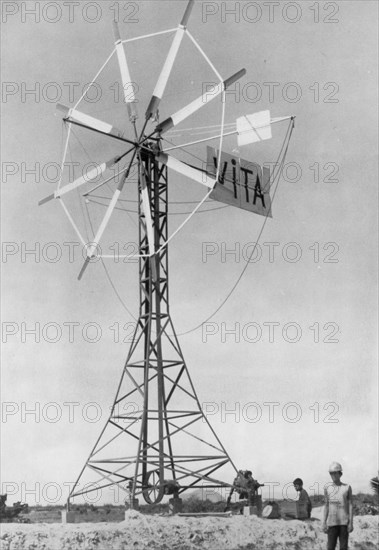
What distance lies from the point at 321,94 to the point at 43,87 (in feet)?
23.2

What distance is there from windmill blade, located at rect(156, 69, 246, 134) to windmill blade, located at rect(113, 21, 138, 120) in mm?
826

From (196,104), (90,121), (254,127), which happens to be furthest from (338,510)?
(90,121)

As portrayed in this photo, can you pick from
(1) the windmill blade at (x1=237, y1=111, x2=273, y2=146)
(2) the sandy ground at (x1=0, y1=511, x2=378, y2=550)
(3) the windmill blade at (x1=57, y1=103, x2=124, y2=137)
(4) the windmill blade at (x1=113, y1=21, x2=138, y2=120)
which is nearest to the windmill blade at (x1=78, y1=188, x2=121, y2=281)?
(3) the windmill blade at (x1=57, y1=103, x2=124, y2=137)

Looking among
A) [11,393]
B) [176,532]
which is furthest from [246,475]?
[11,393]

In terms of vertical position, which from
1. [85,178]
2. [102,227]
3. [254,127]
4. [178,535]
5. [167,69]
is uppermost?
[167,69]

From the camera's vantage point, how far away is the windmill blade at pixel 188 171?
57.0 feet

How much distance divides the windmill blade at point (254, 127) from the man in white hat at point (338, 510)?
9.87m

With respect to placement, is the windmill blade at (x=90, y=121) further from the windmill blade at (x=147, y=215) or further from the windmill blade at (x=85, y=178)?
the windmill blade at (x=147, y=215)

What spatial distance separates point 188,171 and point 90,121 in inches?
115

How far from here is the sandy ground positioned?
14.1 m

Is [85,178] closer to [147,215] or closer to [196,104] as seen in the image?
[147,215]

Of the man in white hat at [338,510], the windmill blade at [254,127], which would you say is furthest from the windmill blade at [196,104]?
the man in white hat at [338,510]

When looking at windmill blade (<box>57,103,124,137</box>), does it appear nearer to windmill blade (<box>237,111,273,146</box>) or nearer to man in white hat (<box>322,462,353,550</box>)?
windmill blade (<box>237,111,273,146</box>)

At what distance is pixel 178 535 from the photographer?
566 inches
